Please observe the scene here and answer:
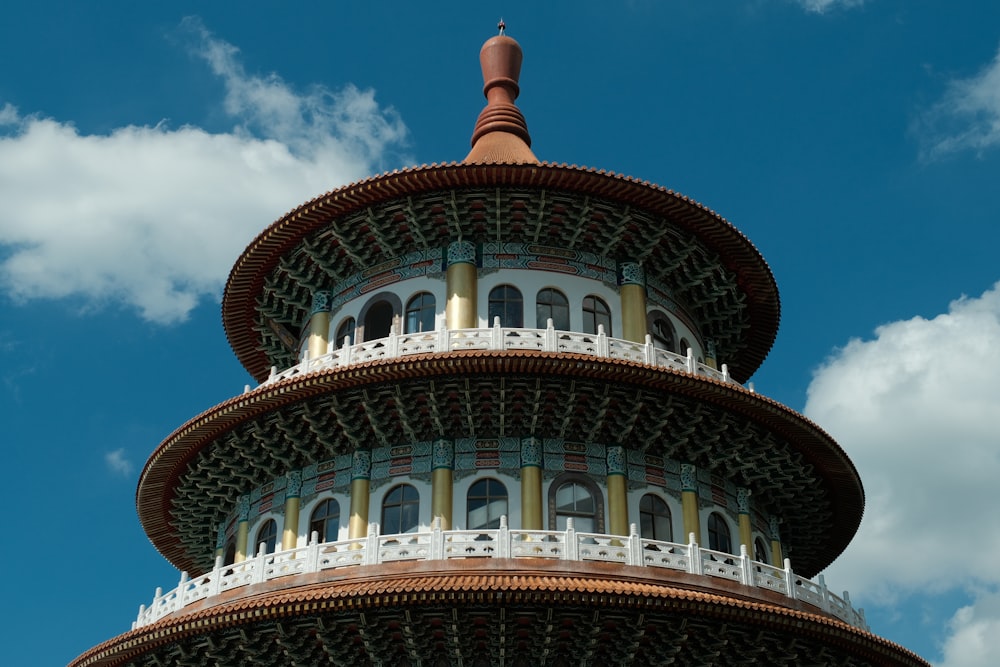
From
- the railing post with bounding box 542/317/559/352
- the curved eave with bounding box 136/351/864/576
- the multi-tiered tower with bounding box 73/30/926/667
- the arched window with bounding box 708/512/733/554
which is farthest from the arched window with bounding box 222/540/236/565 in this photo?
the arched window with bounding box 708/512/733/554

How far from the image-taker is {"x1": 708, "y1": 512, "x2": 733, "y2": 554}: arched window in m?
27.4

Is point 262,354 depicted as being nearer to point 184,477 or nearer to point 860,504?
point 184,477

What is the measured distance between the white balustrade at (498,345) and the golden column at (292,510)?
2442 mm

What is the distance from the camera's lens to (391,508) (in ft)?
86.8

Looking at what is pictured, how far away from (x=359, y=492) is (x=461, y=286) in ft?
17.2

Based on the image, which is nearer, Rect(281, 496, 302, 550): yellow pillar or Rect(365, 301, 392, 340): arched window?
Rect(281, 496, 302, 550): yellow pillar

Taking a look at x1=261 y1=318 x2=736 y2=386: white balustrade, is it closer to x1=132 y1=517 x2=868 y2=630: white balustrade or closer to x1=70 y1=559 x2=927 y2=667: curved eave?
x1=132 y1=517 x2=868 y2=630: white balustrade

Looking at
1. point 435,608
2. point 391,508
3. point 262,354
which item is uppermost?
point 262,354

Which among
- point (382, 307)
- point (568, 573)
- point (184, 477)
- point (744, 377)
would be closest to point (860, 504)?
point (744, 377)

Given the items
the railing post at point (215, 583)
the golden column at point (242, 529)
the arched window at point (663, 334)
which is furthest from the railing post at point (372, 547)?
the arched window at point (663, 334)

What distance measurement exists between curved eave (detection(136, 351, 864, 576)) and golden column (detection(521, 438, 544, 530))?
187 cm

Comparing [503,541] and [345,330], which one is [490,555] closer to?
[503,541]

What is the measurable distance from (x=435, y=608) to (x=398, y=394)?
5.22 m

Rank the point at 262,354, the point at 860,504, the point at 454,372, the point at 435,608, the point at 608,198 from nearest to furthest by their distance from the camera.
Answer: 1. the point at 435,608
2. the point at 454,372
3. the point at 608,198
4. the point at 860,504
5. the point at 262,354
